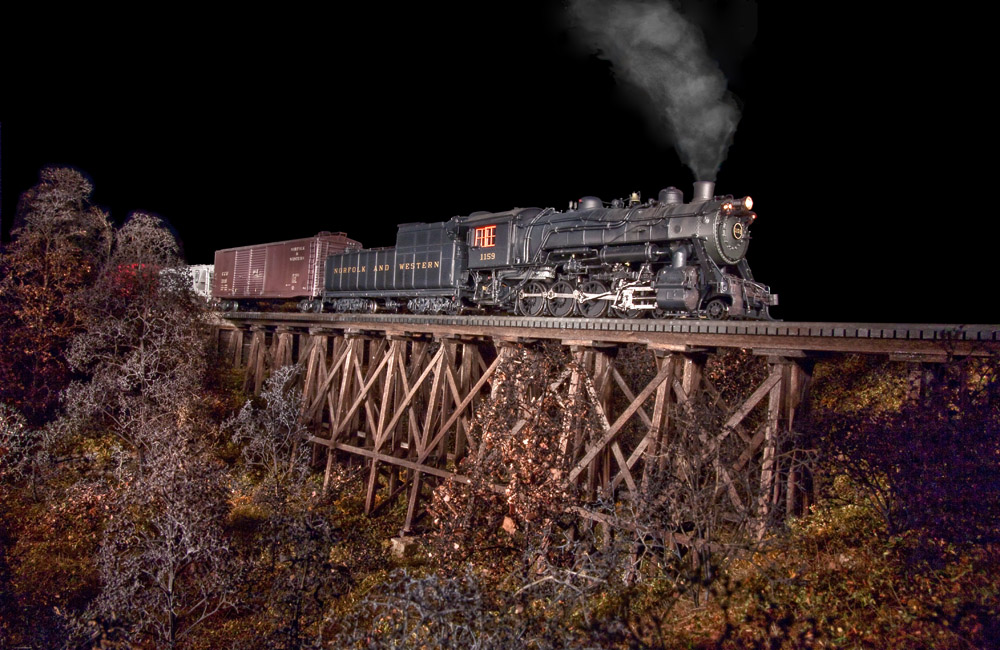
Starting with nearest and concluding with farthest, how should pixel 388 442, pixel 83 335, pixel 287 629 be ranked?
pixel 287 629 → pixel 388 442 → pixel 83 335

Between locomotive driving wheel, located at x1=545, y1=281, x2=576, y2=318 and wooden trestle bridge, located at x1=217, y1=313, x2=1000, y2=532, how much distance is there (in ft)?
5.08

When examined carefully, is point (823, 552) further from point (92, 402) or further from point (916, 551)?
point (92, 402)

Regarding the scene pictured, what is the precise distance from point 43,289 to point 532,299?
12.8 m

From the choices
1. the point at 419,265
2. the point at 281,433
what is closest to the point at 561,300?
the point at 419,265

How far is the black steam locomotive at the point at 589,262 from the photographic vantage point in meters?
10.3

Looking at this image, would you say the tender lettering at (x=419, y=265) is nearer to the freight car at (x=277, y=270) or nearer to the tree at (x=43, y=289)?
the freight car at (x=277, y=270)

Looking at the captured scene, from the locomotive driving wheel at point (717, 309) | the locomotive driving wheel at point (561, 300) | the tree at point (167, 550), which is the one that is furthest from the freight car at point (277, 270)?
the locomotive driving wheel at point (717, 309)

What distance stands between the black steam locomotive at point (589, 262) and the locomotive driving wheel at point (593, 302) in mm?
23

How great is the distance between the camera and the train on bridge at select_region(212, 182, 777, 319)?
1034 centimetres

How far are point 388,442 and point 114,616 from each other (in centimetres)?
626

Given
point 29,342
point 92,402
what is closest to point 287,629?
Answer: point 92,402

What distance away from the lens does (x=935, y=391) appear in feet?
22.0

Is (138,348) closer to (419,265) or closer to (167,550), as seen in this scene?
(419,265)

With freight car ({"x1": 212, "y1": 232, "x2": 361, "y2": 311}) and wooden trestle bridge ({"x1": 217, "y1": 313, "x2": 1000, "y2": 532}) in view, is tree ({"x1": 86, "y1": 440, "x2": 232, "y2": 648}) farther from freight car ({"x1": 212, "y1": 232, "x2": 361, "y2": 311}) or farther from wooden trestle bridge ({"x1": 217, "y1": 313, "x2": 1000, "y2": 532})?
freight car ({"x1": 212, "y1": 232, "x2": 361, "y2": 311})
